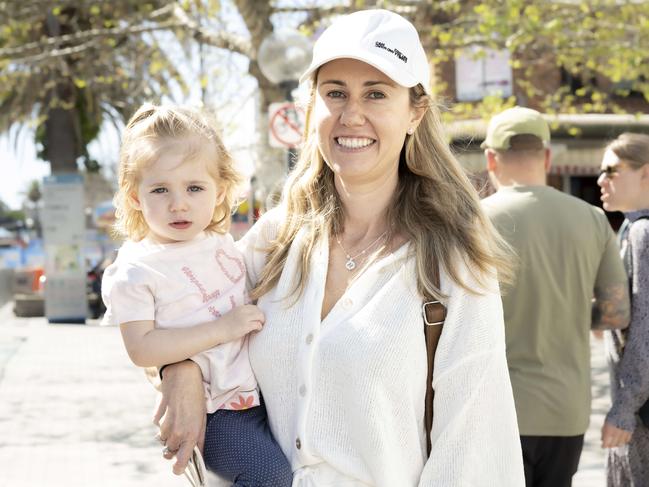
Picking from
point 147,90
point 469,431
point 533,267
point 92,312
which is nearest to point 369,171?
point 469,431

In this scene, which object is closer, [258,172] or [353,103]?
[353,103]

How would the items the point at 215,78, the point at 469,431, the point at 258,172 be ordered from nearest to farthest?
the point at 469,431 → the point at 258,172 → the point at 215,78

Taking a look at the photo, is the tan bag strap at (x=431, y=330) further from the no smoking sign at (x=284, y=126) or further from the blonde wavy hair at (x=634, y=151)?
the no smoking sign at (x=284, y=126)

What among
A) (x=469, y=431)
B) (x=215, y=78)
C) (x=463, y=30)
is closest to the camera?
(x=469, y=431)

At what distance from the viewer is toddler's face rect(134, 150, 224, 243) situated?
8.26ft

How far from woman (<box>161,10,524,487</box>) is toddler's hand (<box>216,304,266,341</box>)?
0.04 m

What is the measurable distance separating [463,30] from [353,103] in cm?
901

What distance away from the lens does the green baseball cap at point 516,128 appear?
13.3 feet

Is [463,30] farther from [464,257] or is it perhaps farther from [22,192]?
[22,192]

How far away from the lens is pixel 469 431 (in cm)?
232

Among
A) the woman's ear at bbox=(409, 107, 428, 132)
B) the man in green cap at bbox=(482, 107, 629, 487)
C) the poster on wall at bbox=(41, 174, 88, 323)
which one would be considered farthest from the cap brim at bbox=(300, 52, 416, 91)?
the poster on wall at bbox=(41, 174, 88, 323)

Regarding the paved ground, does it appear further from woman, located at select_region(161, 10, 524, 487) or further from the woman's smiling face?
the woman's smiling face

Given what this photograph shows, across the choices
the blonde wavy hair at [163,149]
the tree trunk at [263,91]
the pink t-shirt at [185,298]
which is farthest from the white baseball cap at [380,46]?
the tree trunk at [263,91]

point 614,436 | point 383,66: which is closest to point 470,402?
point 383,66
